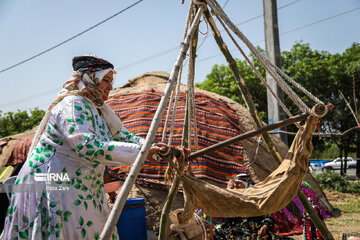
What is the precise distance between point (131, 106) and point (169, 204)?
3.37 m

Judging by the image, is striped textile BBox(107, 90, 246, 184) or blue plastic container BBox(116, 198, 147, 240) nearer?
blue plastic container BBox(116, 198, 147, 240)

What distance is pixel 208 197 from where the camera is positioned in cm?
242

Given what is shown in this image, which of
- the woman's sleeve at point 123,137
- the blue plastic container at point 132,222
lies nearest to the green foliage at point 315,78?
the blue plastic container at point 132,222

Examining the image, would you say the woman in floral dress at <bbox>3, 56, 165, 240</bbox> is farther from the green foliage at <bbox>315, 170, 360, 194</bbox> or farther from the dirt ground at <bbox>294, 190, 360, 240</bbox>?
the green foliage at <bbox>315, 170, 360, 194</bbox>

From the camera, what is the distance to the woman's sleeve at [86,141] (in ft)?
6.15

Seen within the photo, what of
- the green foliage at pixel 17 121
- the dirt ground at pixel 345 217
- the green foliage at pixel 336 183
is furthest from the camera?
the green foliage at pixel 17 121

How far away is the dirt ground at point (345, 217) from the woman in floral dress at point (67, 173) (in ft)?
11.0

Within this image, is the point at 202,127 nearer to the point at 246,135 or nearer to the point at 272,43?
the point at 272,43

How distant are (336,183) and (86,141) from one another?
31.8ft

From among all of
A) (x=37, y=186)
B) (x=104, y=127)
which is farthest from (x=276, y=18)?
(x=37, y=186)

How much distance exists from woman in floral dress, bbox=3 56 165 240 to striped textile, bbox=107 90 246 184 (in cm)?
330

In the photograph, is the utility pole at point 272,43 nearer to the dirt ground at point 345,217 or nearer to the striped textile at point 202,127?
the striped textile at point 202,127

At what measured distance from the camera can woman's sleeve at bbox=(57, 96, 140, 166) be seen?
6.15 ft

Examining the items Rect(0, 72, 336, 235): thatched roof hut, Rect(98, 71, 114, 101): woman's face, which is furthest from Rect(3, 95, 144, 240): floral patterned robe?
Rect(0, 72, 336, 235): thatched roof hut
